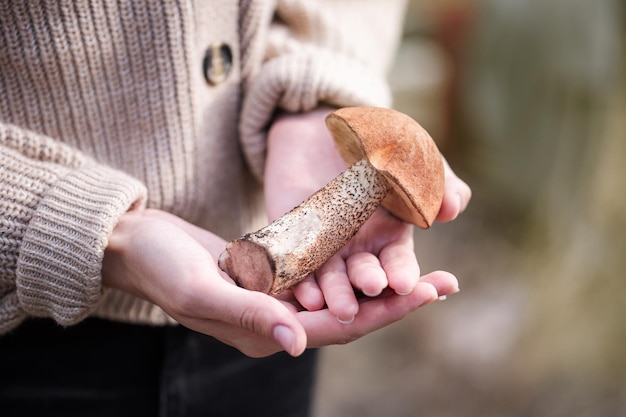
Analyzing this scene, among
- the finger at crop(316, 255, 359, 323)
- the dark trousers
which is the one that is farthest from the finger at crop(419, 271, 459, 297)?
the dark trousers

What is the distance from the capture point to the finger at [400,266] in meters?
0.85

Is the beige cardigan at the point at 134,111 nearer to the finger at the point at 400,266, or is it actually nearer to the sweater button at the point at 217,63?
the sweater button at the point at 217,63

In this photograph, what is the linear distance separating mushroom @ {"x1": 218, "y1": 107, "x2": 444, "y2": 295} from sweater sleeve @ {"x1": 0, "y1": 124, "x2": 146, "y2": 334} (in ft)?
0.65

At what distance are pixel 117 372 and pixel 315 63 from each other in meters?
0.73

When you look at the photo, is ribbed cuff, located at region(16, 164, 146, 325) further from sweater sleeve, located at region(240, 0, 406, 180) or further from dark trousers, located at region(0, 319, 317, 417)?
sweater sleeve, located at region(240, 0, 406, 180)

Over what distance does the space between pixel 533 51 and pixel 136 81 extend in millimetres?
Answer: 2678

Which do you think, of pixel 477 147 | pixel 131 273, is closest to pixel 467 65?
pixel 477 147

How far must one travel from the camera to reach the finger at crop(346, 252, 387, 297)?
0.87 meters

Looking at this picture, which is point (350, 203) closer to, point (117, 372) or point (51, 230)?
point (51, 230)

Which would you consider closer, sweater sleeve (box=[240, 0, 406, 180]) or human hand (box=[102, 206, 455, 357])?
human hand (box=[102, 206, 455, 357])

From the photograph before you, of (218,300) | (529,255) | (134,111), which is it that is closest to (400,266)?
(218,300)

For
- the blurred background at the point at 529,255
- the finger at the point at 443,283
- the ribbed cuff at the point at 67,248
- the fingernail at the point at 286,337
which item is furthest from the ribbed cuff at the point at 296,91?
the blurred background at the point at 529,255

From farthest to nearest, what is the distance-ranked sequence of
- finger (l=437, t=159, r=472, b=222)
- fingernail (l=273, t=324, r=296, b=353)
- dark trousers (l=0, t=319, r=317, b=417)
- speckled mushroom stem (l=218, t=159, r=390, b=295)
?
Result: dark trousers (l=0, t=319, r=317, b=417)
finger (l=437, t=159, r=472, b=222)
speckled mushroom stem (l=218, t=159, r=390, b=295)
fingernail (l=273, t=324, r=296, b=353)

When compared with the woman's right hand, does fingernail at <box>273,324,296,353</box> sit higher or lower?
higher
